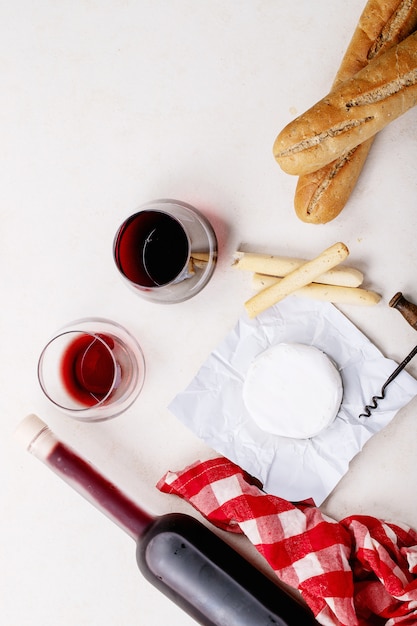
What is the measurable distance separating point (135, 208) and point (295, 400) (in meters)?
0.41

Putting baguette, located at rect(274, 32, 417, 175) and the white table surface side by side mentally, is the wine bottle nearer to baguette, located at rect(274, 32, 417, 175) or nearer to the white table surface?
the white table surface

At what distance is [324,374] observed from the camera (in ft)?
3.28

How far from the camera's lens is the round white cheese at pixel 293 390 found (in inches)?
39.4

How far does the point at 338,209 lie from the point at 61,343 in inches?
18.4

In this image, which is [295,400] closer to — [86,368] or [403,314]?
[403,314]

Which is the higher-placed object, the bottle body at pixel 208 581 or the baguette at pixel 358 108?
the baguette at pixel 358 108

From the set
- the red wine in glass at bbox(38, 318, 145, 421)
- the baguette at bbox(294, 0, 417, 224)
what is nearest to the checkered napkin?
the red wine in glass at bbox(38, 318, 145, 421)

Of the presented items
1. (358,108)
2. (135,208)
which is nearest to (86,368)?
(135,208)

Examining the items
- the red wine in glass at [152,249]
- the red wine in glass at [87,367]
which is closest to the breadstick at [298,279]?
the red wine in glass at [152,249]

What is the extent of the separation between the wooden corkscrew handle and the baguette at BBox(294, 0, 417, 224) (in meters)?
0.15

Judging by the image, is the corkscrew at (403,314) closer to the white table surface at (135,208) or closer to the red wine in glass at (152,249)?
the white table surface at (135,208)

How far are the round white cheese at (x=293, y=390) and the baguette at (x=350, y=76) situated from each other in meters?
0.21

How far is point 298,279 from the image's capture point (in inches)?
38.6

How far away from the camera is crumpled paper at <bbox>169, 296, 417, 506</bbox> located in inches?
39.8
